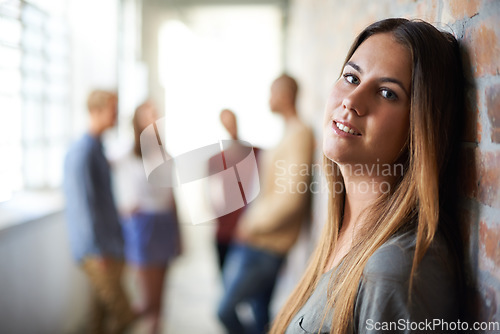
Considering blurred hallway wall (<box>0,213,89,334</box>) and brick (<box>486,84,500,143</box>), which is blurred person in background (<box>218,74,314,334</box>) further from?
brick (<box>486,84,500,143</box>)

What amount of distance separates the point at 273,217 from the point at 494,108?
179cm

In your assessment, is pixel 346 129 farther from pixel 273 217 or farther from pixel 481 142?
pixel 273 217

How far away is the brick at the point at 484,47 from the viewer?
→ 0.62 meters

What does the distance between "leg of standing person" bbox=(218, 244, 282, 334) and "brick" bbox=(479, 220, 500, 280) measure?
71.0 inches

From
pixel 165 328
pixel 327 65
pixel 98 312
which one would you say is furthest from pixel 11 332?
pixel 327 65

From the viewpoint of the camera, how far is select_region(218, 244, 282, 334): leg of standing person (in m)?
2.42

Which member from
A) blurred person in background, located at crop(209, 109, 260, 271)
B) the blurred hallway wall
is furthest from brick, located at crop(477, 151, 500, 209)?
the blurred hallway wall

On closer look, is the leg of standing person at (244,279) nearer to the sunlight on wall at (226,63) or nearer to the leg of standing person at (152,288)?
the leg of standing person at (152,288)

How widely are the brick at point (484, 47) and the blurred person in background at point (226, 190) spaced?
1.73 meters

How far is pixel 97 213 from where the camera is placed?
2412mm

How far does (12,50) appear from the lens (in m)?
2.56

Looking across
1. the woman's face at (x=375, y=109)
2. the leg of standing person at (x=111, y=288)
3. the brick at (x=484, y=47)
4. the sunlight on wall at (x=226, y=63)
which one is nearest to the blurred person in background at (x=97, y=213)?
the leg of standing person at (x=111, y=288)

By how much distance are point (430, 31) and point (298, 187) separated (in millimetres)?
1756

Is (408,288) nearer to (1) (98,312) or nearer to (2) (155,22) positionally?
(1) (98,312)
